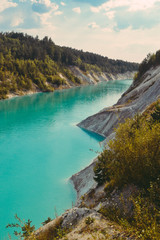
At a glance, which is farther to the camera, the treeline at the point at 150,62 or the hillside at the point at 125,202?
the treeline at the point at 150,62

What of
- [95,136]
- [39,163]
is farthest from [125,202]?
[95,136]

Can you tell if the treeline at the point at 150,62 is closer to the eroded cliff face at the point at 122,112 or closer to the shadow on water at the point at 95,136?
the eroded cliff face at the point at 122,112

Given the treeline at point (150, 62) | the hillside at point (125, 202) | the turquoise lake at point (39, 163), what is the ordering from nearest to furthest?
the hillside at point (125, 202), the turquoise lake at point (39, 163), the treeline at point (150, 62)

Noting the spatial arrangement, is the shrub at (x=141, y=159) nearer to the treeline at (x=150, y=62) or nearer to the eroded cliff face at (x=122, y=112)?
the eroded cliff face at (x=122, y=112)

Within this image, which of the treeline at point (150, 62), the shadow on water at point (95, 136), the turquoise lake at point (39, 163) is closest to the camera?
the turquoise lake at point (39, 163)

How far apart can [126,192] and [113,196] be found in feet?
3.03

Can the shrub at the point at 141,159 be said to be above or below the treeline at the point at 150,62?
below

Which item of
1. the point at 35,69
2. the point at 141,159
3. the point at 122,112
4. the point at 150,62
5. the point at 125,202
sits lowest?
the point at 125,202

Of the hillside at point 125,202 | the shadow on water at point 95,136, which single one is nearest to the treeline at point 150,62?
the shadow on water at point 95,136

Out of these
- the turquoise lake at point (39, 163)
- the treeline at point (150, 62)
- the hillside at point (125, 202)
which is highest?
the treeline at point (150, 62)

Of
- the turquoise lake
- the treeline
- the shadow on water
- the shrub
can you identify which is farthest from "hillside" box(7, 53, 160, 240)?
the treeline

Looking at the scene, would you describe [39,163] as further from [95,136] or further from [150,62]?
[150,62]

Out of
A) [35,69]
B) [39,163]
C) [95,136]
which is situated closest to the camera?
[39,163]

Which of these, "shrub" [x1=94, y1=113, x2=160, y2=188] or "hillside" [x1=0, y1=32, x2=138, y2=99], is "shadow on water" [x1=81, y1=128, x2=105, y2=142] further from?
"hillside" [x1=0, y1=32, x2=138, y2=99]
